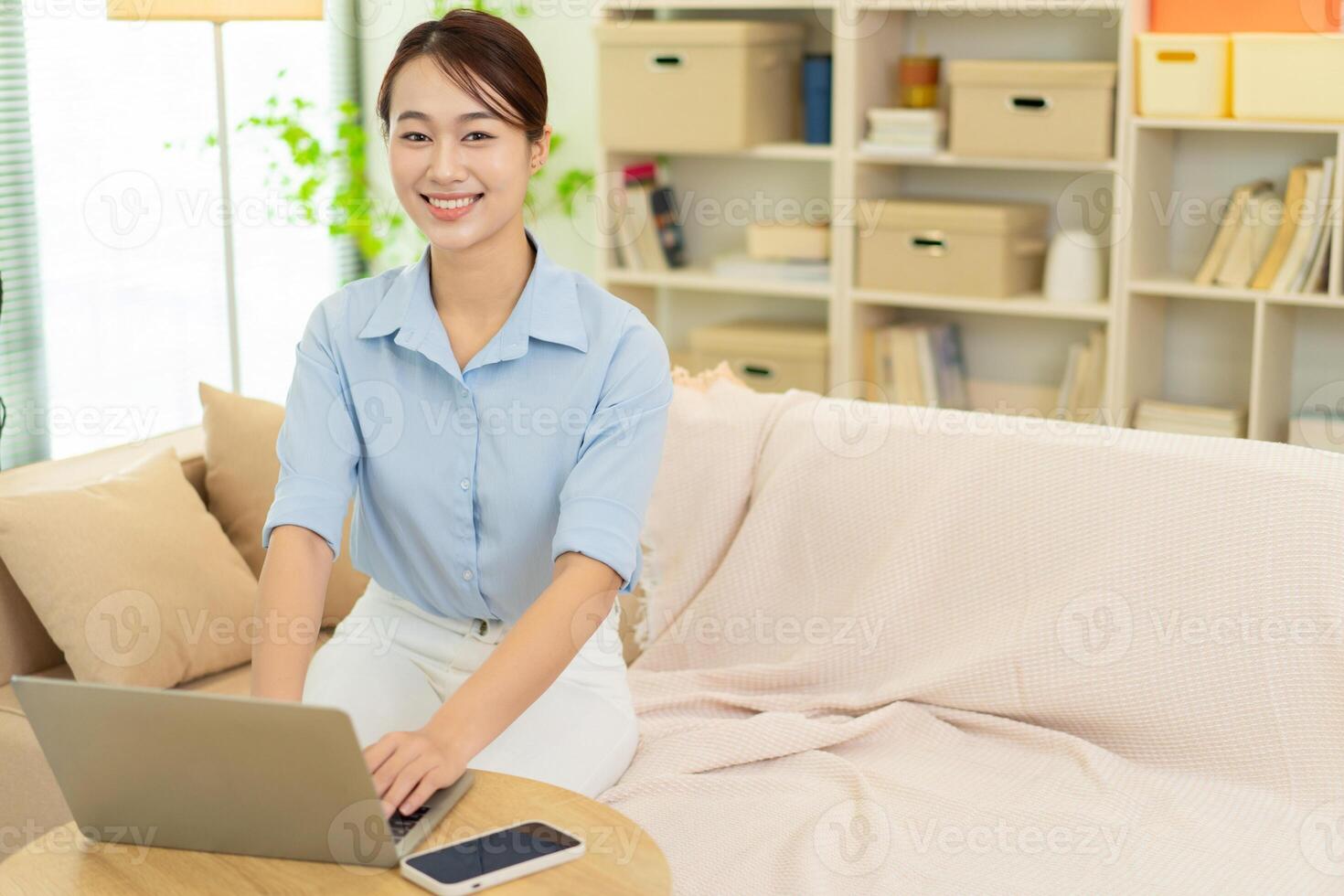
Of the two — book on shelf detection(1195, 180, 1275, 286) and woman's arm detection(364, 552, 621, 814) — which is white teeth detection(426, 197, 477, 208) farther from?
book on shelf detection(1195, 180, 1275, 286)

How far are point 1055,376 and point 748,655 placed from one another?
1852 mm

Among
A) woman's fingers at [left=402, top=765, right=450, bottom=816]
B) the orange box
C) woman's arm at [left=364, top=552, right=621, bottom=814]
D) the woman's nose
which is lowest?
woman's fingers at [left=402, top=765, right=450, bottom=816]

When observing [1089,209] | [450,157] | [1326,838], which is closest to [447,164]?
[450,157]

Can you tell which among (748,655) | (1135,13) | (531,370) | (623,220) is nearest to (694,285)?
(623,220)

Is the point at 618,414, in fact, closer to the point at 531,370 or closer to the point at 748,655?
the point at 531,370

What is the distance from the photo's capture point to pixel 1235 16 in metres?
3.21

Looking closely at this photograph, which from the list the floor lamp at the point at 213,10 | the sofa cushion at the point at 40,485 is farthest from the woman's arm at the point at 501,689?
the floor lamp at the point at 213,10

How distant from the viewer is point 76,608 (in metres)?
2.04

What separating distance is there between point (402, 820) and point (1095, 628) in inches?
37.5

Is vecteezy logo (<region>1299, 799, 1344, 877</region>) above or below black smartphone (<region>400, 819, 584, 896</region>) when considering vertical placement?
below

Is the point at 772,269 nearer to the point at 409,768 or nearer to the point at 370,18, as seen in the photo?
the point at 370,18

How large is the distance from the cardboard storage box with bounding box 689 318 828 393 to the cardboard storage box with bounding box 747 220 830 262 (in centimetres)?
19

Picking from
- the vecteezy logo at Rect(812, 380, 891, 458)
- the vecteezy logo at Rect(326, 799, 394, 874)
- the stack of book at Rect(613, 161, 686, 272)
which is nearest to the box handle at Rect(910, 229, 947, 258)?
the stack of book at Rect(613, 161, 686, 272)

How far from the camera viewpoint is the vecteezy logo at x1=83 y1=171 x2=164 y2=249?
11.0 ft
